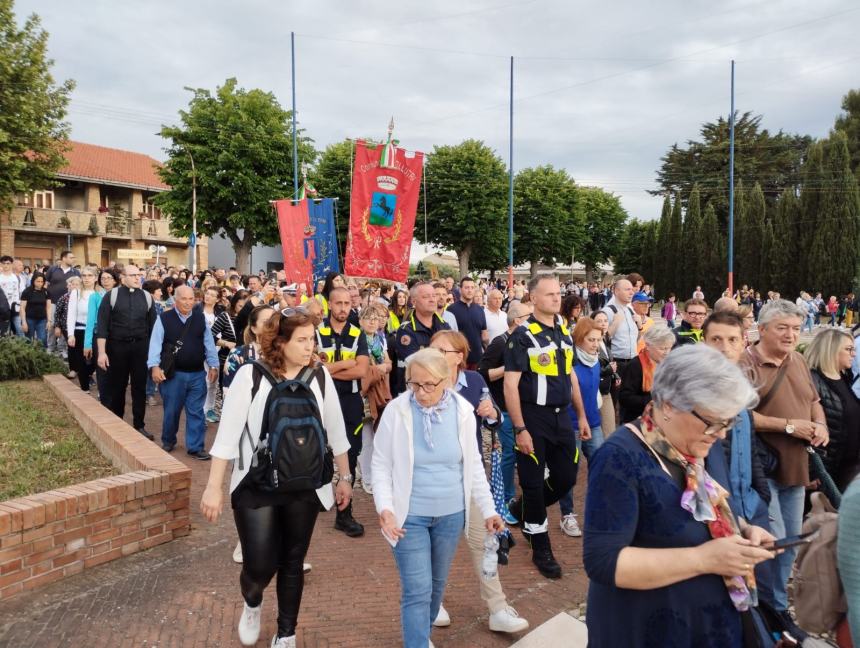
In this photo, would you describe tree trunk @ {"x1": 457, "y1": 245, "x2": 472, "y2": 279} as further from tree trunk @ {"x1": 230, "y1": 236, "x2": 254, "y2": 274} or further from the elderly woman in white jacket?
the elderly woman in white jacket

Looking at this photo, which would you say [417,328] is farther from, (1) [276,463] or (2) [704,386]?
(2) [704,386]

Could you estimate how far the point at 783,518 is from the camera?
3982 millimetres

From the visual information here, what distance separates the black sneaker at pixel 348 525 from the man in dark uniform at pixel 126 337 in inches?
132

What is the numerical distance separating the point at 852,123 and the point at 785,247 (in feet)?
62.0

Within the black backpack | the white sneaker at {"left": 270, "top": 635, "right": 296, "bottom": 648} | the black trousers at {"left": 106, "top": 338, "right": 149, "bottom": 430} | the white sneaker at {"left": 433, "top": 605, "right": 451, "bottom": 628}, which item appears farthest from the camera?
the black trousers at {"left": 106, "top": 338, "right": 149, "bottom": 430}

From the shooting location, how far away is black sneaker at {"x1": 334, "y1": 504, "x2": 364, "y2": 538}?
16.7 ft

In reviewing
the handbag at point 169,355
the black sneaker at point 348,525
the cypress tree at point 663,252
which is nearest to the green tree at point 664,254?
the cypress tree at point 663,252

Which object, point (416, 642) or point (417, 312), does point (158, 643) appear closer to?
point (416, 642)

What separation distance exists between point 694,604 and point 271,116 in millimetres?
35601

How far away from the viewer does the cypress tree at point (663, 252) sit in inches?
2000

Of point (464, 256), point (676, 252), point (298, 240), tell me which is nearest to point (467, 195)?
point (464, 256)

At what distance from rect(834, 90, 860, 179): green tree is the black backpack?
58.0 meters

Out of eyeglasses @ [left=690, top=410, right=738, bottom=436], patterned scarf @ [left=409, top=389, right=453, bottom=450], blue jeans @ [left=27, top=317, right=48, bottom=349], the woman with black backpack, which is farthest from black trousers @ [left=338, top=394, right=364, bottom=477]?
blue jeans @ [left=27, top=317, right=48, bottom=349]

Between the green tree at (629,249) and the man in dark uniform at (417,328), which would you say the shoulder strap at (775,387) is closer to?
the man in dark uniform at (417,328)
